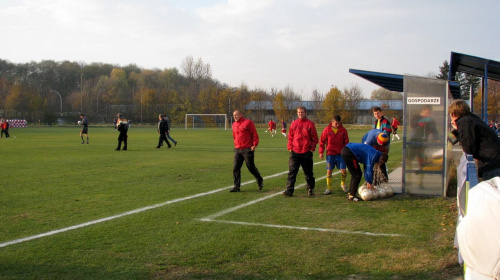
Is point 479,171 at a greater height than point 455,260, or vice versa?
point 479,171

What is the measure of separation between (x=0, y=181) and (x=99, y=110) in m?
80.6

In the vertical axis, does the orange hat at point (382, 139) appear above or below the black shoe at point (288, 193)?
above

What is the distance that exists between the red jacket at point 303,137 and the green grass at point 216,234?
3.28 ft

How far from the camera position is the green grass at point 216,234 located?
439 centimetres

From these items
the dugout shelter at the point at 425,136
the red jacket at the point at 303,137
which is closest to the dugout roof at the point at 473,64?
the dugout shelter at the point at 425,136

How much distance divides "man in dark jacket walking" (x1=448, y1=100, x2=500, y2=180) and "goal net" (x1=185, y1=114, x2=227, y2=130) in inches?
2318

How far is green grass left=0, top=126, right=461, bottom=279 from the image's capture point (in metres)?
4.39

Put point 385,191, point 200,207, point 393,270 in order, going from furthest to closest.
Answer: point 385,191 < point 200,207 < point 393,270

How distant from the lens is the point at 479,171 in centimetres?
488

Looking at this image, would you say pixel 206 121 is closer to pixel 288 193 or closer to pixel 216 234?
pixel 288 193

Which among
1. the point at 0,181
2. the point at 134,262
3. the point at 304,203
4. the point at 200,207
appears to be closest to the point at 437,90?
the point at 304,203

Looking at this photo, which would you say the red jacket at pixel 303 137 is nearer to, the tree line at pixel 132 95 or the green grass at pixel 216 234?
the green grass at pixel 216 234

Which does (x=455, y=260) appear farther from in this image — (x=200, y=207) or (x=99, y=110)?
(x=99, y=110)

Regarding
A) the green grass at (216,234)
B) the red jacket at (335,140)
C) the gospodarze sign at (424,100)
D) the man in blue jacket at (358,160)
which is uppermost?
the gospodarze sign at (424,100)
